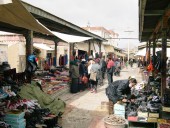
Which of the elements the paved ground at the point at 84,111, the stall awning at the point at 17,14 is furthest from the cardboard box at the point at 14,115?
the stall awning at the point at 17,14

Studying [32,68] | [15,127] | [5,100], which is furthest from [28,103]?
[32,68]

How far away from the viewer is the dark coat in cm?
→ 822

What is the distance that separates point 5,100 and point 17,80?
5.94ft

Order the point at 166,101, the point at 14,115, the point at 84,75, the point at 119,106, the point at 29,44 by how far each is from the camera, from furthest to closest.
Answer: the point at 84,75
the point at 29,44
the point at 119,106
the point at 166,101
the point at 14,115

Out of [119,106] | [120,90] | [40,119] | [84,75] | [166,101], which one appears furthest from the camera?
[84,75]

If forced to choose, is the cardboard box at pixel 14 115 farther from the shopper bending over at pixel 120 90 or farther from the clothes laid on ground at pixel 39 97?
the shopper bending over at pixel 120 90

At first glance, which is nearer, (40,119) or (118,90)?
(40,119)

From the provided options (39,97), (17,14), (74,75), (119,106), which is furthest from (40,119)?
(74,75)

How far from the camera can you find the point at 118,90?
8.23 meters

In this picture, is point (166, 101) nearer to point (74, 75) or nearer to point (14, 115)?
point (14, 115)

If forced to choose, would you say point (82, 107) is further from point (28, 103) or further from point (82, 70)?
point (82, 70)

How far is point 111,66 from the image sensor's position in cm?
1568

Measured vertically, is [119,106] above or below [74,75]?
below

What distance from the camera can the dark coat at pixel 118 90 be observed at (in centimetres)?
822
